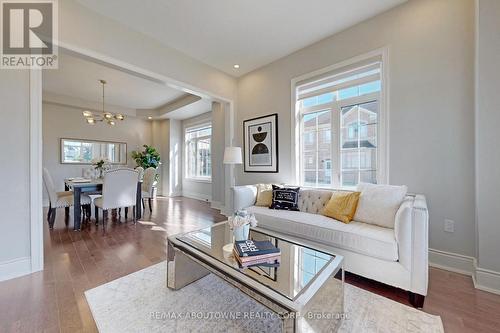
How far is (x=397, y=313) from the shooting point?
1.53 m

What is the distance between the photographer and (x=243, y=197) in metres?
3.13

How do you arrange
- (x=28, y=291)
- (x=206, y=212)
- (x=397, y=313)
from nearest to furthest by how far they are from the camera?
(x=397, y=313) → (x=28, y=291) → (x=206, y=212)

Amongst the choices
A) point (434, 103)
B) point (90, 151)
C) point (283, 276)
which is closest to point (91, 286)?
point (283, 276)

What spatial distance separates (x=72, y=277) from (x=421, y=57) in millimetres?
4393

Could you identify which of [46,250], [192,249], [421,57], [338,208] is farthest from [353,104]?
[46,250]

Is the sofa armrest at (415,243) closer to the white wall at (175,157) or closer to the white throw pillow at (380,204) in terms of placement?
the white throw pillow at (380,204)

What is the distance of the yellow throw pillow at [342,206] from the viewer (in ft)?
7.53

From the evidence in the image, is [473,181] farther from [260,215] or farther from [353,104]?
[260,215]

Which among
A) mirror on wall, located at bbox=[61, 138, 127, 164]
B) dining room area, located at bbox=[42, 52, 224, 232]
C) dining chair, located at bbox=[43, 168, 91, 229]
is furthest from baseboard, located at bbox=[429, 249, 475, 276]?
mirror on wall, located at bbox=[61, 138, 127, 164]

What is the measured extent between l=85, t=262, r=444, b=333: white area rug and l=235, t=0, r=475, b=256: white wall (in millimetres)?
1298

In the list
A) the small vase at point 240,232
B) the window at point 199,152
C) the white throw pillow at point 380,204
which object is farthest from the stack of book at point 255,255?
the window at point 199,152

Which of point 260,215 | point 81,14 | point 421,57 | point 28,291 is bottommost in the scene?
point 28,291

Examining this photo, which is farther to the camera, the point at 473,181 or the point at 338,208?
the point at 338,208

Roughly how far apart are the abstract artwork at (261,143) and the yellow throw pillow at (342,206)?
1480 millimetres
